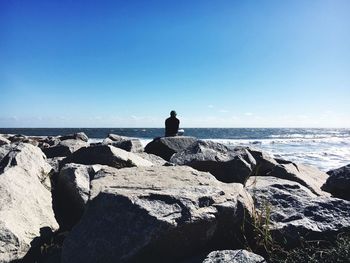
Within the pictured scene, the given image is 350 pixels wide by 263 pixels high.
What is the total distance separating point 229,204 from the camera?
342 cm

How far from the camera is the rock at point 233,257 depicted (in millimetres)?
2864

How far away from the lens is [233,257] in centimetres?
289

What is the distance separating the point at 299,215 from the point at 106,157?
320 centimetres

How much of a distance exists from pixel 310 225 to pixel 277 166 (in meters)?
3.45

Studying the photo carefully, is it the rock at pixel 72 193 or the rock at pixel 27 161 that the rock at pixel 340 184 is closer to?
the rock at pixel 72 193

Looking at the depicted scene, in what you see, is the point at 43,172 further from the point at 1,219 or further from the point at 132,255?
the point at 132,255

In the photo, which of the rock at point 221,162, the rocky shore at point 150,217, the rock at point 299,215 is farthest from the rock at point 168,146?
the rock at point 299,215

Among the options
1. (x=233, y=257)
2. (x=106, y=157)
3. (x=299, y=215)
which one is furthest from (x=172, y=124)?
(x=233, y=257)

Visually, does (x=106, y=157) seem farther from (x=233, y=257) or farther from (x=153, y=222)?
(x=233, y=257)

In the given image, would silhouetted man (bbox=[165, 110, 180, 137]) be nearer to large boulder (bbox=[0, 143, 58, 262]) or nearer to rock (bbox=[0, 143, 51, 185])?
rock (bbox=[0, 143, 51, 185])

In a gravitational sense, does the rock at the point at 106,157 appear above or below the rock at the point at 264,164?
above

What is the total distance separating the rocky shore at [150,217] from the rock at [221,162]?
78cm

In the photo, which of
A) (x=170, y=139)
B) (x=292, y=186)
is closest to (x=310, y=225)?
(x=292, y=186)

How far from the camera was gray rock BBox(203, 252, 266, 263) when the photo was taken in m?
2.86
